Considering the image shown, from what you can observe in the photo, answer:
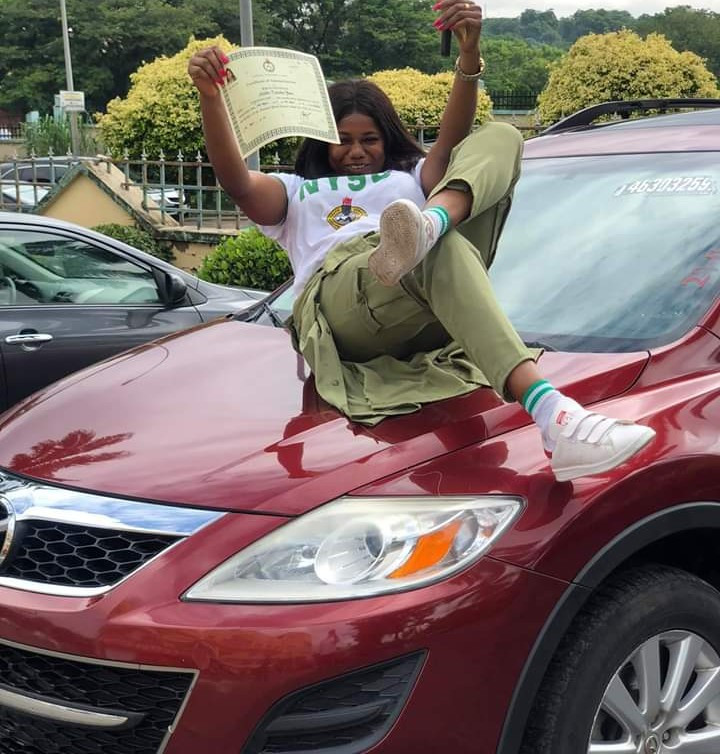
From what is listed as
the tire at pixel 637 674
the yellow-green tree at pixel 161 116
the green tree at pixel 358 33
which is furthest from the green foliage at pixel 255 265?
the green tree at pixel 358 33

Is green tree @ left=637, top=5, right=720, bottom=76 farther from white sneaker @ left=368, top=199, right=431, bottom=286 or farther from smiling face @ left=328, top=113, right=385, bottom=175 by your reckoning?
white sneaker @ left=368, top=199, right=431, bottom=286

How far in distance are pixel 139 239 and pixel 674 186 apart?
9.36 m

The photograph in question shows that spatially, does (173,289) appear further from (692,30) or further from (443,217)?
(692,30)

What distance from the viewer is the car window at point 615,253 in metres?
2.58

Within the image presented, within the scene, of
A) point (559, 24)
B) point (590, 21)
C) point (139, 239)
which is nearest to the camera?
point (139, 239)

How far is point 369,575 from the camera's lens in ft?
6.15

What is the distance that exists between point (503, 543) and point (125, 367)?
149cm

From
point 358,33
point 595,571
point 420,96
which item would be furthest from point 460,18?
point 358,33

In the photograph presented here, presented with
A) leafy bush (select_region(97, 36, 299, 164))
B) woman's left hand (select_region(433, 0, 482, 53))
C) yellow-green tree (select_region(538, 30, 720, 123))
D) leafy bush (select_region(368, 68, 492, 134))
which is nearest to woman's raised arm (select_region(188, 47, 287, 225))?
woman's left hand (select_region(433, 0, 482, 53))

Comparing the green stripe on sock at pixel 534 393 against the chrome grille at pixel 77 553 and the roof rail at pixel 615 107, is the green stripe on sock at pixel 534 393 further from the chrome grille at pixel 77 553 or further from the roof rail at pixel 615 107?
the roof rail at pixel 615 107

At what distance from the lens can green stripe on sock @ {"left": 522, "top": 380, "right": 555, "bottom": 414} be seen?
215cm

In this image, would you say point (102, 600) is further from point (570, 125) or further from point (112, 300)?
point (112, 300)

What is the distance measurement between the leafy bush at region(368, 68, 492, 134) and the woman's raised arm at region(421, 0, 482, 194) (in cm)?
1044

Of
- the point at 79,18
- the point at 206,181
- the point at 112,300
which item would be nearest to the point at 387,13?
the point at 79,18
